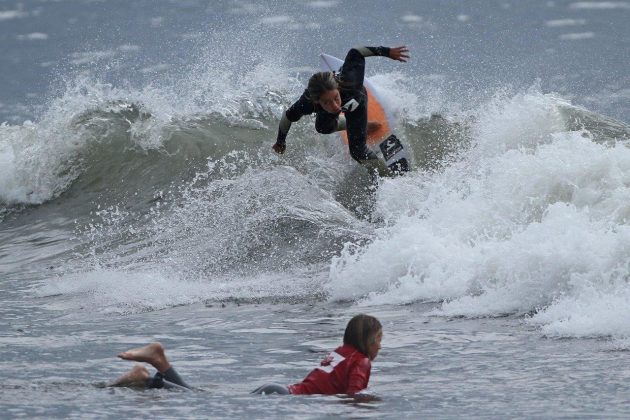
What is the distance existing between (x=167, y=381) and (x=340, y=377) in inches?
36.8

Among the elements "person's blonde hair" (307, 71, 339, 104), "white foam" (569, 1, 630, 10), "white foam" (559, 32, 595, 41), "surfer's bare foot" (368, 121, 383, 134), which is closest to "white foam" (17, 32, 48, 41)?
"white foam" (559, 32, 595, 41)

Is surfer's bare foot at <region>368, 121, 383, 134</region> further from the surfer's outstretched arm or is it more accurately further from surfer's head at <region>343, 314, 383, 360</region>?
the surfer's outstretched arm

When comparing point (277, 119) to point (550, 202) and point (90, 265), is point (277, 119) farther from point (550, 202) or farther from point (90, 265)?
point (550, 202)

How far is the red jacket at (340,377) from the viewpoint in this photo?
230 inches

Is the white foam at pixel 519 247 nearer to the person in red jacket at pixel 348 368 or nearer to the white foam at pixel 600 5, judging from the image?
the person in red jacket at pixel 348 368

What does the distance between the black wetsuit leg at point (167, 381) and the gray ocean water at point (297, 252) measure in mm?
146

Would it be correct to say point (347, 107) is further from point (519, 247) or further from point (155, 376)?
point (155, 376)

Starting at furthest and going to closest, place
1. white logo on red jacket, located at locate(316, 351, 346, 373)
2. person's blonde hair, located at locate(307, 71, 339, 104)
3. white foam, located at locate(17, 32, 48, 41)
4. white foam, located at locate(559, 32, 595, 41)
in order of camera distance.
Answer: white foam, located at locate(17, 32, 48, 41)
white foam, located at locate(559, 32, 595, 41)
person's blonde hair, located at locate(307, 71, 339, 104)
white logo on red jacket, located at locate(316, 351, 346, 373)

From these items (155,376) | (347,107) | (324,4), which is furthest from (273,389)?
(324,4)

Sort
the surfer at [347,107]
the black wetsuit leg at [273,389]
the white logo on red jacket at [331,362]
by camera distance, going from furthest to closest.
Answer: the surfer at [347,107], the white logo on red jacket at [331,362], the black wetsuit leg at [273,389]

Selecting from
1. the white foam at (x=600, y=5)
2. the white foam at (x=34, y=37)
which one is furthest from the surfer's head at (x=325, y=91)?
the white foam at (x=600, y=5)

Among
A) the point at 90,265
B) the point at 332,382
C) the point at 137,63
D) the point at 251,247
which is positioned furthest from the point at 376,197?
the point at 137,63

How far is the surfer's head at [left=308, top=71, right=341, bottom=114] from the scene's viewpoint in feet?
33.7

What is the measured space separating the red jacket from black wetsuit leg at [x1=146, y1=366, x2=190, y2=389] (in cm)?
60
